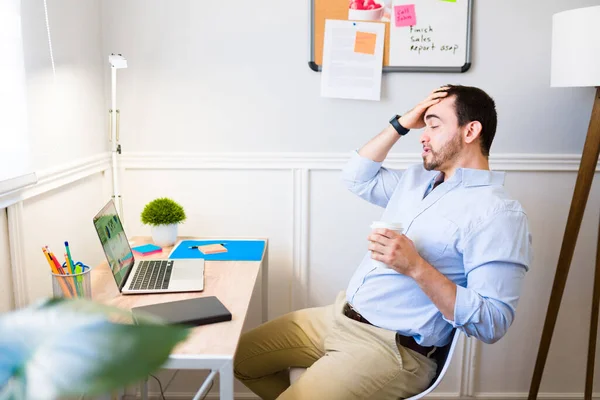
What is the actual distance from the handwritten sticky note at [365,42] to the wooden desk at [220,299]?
3.00 ft

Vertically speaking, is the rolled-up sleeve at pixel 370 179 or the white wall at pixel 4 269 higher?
the rolled-up sleeve at pixel 370 179

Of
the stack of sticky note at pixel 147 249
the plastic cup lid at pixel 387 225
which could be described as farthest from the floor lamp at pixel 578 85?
the stack of sticky note at pixel 147 249

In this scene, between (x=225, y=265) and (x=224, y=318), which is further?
(x=225, y=265)

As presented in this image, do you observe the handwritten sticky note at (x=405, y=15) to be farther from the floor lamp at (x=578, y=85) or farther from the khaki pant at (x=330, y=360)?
the khaki pant at (x=330, y=360)

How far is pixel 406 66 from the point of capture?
2.31 m

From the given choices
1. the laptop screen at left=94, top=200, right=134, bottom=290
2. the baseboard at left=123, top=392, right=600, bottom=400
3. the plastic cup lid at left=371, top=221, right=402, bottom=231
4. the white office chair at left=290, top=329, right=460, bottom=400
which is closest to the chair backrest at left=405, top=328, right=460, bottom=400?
the white office chair at left=290, top=329, right=460, bottom=400

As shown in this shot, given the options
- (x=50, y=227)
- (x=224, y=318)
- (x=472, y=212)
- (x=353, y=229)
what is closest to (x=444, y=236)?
(x=472, y=212)

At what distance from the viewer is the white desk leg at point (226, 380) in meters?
1.22

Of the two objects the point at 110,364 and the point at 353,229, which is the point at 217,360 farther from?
the point at 353,229

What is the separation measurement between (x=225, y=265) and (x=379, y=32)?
1.11 meters

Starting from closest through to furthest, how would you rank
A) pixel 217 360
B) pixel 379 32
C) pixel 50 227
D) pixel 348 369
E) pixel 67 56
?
pixel 217 360, pixel 348 369, pixel 50 227, pixel 67 56, pixel 379 32

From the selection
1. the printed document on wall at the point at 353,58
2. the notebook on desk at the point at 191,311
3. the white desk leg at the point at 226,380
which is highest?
the printed document on wall at the point at 353,58

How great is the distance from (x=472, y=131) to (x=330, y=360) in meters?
0.76

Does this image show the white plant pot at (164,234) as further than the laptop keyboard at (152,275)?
Yes
